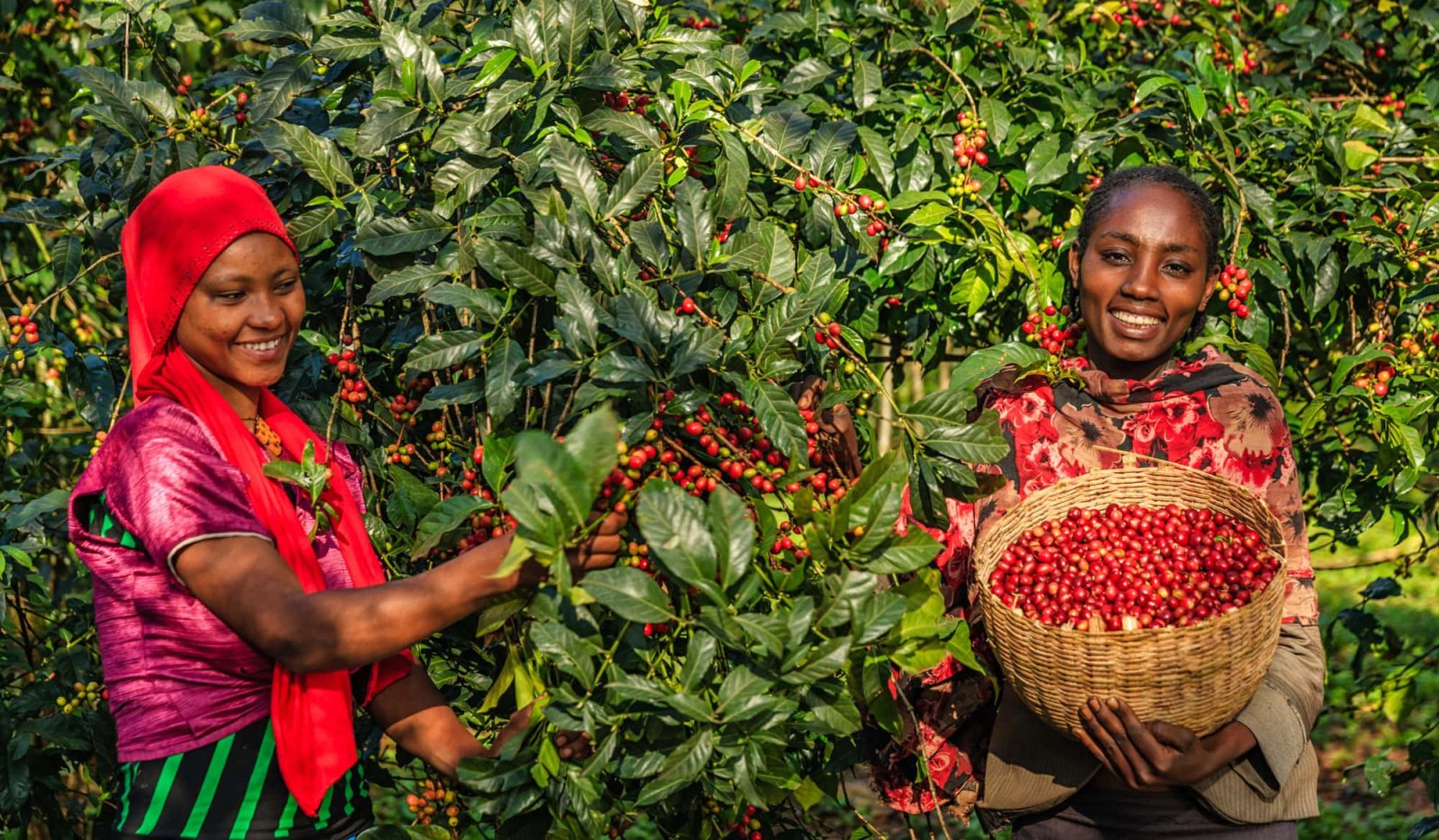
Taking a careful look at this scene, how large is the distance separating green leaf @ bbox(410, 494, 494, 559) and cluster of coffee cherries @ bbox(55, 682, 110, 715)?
1.24 metres

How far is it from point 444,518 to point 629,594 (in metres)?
0.51

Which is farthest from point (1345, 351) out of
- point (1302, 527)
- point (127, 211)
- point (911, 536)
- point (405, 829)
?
point (127, 211)

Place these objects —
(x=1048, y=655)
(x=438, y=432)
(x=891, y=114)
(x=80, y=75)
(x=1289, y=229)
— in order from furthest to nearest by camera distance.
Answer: (x=891, y=114) → (x=1289, y=229) → (x=80, y=75) → (x=438, y=432) → (x=1048, y=655)

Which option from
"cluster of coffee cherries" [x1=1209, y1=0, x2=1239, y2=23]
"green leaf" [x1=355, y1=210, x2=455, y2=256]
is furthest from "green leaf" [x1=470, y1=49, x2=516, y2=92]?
"cluster of coffee cherries" [x1=1209, y1=0, x2=1239, y2=23]

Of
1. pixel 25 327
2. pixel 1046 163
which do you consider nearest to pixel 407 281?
pixel 25 327

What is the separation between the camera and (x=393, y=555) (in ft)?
8.64

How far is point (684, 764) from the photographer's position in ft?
6.24

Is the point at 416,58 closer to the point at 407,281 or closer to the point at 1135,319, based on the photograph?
the point at 407,281

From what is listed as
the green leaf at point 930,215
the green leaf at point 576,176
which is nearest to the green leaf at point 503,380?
the green leaf at point 576,176

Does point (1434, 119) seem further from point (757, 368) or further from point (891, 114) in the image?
point (757, 368)

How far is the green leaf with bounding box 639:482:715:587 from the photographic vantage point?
72.4 inches

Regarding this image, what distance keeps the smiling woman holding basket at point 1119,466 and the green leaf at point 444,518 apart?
909 millimetres

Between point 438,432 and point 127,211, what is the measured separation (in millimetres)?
1022

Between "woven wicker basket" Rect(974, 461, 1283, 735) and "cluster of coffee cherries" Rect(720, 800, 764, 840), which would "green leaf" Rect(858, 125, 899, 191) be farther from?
"cluster of coffee cherries" Rect(720, 800, 764, 840)
